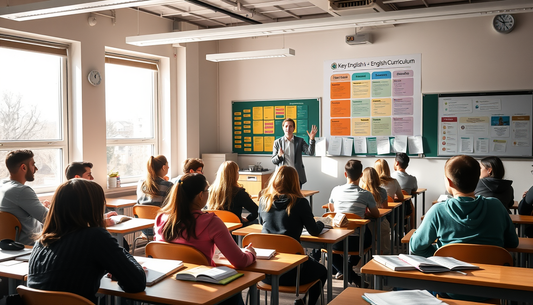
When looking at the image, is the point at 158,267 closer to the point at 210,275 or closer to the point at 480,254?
the point at 210,275

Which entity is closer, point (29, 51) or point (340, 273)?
point (340, 273)

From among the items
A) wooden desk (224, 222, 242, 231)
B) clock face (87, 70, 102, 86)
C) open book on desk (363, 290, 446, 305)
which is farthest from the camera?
clock face (87, 70, 102, 86)

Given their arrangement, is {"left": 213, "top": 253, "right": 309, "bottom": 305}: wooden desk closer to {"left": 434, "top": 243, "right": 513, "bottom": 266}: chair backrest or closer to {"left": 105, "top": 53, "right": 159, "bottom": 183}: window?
{"left": 434, "top": 243, "right": 513, "bottom": 266}: chair backrest

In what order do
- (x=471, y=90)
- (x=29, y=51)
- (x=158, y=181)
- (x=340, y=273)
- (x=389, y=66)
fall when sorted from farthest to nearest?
(x=389, y=66) < (x=471, y=90) < (x=29, y=51) < (x=158, y=181) < (x=340, y=273)

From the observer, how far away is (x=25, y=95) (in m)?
5.31

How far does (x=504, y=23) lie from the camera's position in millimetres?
6234

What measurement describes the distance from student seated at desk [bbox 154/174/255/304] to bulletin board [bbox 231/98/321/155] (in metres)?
5.02

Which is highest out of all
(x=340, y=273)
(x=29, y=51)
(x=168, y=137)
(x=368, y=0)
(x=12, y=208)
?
(x=368, y=0)

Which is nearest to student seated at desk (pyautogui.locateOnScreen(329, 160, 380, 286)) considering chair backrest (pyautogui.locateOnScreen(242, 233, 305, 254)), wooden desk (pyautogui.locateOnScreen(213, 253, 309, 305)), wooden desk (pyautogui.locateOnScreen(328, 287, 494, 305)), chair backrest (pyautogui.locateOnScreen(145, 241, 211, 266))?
chair backrest (pyautogui.locateOnScreen(242, 233, 305, 254))

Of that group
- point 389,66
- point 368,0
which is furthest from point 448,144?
point 368,0

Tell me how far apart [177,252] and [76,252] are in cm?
67

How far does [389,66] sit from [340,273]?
355 centimetres

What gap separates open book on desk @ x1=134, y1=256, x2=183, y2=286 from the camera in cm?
223

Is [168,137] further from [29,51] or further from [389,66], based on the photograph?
[389,66]
